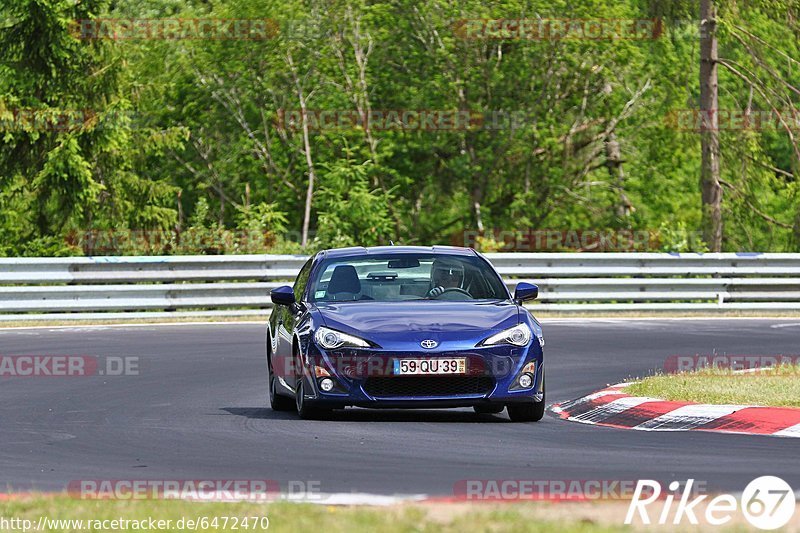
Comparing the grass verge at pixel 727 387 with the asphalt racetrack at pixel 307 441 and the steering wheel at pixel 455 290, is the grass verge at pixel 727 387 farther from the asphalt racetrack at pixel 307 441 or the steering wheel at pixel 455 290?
the steering wheel at pixel 455 290

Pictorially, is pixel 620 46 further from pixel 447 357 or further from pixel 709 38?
pixel 447 357

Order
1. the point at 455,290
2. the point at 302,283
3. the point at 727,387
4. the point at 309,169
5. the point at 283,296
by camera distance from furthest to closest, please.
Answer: the point at 309,169 < the point at 302,283 < the point at 727,387 < the point at 283,296 < the point at 455,290

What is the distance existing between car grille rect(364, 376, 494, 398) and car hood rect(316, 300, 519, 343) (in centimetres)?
29

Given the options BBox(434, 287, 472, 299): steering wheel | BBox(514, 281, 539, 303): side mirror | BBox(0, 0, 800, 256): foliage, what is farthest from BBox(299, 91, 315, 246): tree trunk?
BBox(514, 281, 539, 303): side mirror

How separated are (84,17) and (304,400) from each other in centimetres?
2161

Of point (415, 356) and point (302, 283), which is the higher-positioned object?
point (302, 283)

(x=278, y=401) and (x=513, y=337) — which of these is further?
(x=278, y=401)

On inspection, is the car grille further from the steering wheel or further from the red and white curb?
the steering wheel

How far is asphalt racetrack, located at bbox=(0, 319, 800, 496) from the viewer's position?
8680 mm

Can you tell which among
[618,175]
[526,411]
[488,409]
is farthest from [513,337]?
[618,175]

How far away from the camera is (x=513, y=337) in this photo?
11773 mm

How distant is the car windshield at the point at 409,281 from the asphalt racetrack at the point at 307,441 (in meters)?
0.94

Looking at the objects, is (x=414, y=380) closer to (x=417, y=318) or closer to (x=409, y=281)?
(x=417, y=318)

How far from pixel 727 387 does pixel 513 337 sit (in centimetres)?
249
